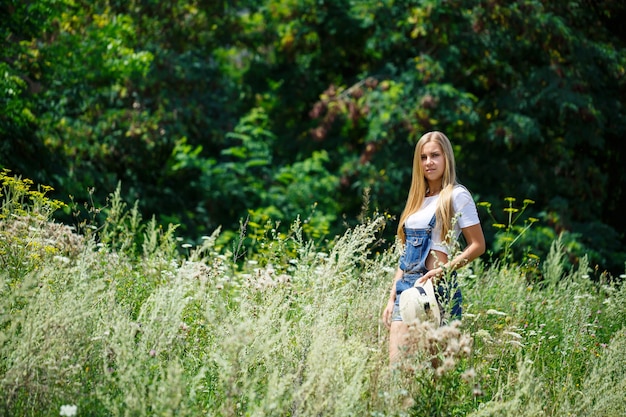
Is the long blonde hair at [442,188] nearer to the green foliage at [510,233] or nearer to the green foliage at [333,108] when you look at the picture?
the green foliage at [510,233]

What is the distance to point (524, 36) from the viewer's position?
441 inches

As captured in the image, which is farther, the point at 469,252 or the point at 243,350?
the point at 469,252

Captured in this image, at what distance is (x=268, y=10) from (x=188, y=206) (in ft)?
15.6

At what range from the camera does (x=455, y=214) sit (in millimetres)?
3580

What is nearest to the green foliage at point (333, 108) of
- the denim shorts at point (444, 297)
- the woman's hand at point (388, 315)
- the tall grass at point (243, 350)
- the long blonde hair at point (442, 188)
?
the tall grass at point (243, 350)

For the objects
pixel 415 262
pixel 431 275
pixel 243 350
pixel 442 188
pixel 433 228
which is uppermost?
pixel 442 188

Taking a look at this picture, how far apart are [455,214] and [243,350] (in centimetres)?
143

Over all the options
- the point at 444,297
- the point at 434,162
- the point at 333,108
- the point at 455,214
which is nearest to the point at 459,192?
the point at 455,214

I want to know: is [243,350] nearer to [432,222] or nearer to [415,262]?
[415,262]

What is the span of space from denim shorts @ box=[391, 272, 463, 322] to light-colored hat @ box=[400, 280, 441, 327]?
0.14 ft

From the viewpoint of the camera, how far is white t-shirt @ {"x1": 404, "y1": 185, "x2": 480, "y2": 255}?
3625mm

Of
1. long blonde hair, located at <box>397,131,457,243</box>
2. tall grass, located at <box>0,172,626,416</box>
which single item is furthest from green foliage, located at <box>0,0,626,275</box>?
long blonde hair, located at <box>397,131,457,243</box>

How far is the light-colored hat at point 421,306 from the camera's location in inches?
134

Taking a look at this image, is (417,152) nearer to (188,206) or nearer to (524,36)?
(524,36)
